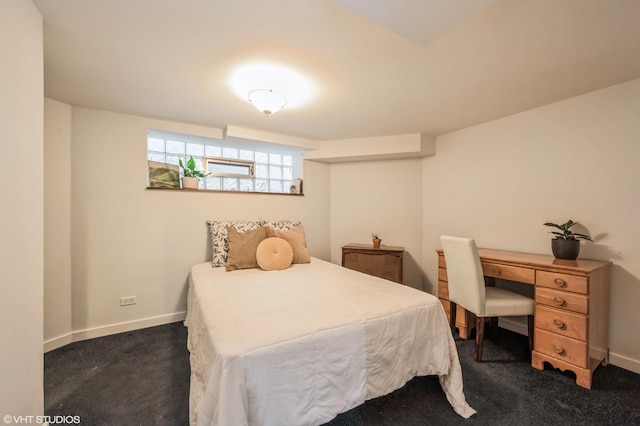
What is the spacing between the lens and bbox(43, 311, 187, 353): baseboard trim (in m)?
2.14

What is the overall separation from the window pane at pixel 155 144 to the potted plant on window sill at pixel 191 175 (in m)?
0.30

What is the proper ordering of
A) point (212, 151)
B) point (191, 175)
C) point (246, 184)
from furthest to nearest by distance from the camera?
point (246, 184), point (212, 151), point (191, 175)

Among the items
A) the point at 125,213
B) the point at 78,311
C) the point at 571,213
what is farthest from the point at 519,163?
the point at 78,311

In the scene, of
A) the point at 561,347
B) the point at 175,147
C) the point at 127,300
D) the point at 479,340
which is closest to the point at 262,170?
the point at 175,147

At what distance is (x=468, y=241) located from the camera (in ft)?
6.64

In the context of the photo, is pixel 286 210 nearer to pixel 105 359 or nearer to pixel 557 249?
pixel 105 359

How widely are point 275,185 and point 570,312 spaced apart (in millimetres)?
3307

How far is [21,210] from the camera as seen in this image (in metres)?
1.08

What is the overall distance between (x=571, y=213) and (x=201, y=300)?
307 cm

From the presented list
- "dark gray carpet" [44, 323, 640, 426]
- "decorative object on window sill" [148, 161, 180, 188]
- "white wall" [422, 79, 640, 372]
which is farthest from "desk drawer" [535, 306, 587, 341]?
"decorative object on window sill" [148, 161, 180, 188]

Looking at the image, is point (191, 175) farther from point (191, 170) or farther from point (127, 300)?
point (127, 300)

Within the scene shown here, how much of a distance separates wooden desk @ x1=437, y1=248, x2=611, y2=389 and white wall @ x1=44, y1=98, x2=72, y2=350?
387 centimetres

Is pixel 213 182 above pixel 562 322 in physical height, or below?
above

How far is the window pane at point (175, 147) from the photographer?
3016mm
